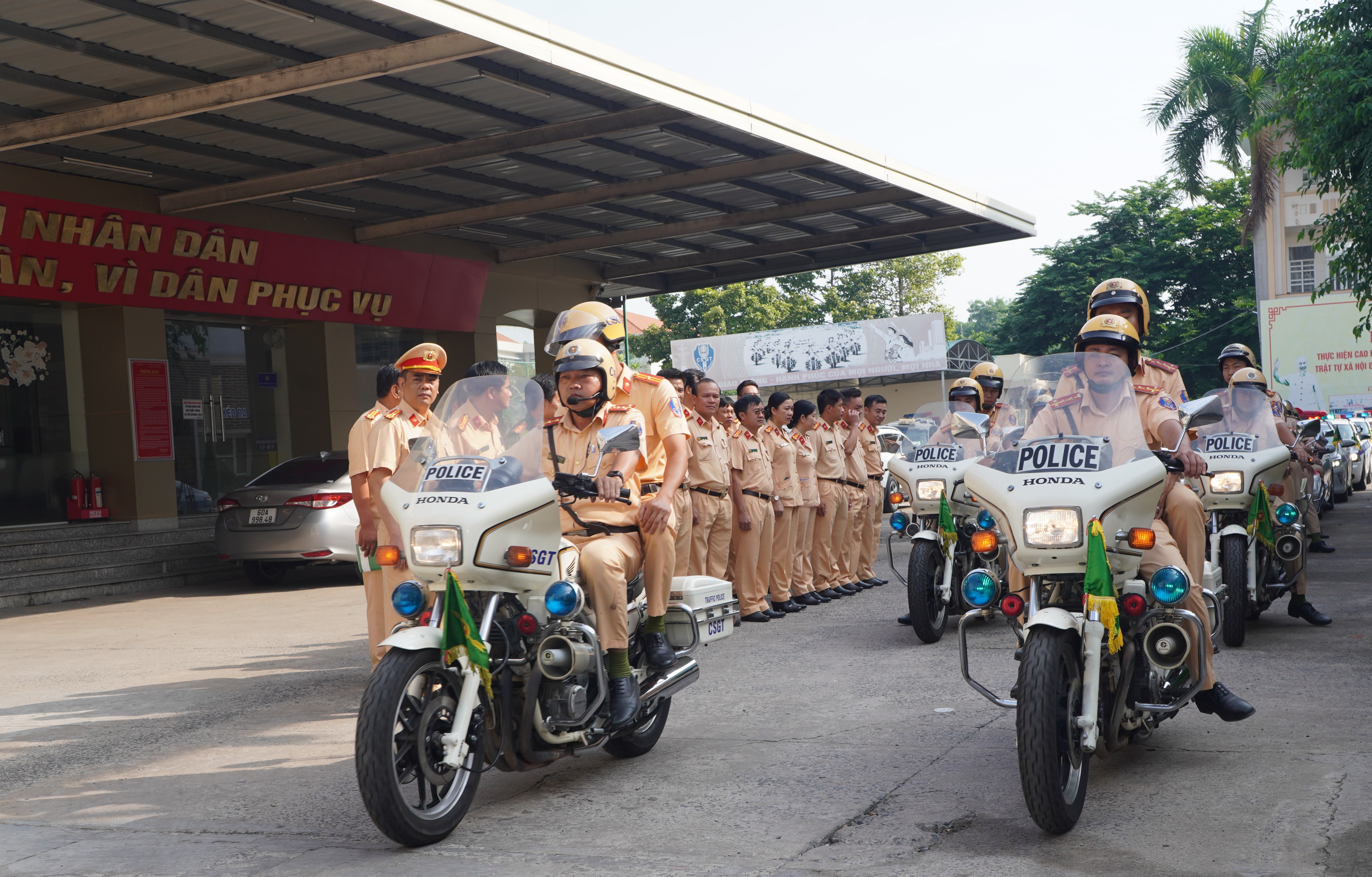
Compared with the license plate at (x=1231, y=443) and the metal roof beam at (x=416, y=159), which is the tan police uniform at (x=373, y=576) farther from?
the metal roof beam at (x=416, y=159)

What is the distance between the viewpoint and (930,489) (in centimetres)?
950

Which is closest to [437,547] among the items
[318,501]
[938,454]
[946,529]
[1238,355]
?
[946,529]

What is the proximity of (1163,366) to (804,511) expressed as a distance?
5.73 meters

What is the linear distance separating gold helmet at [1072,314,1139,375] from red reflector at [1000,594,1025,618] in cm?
136

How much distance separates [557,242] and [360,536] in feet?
46.0

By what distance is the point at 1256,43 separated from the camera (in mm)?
35906

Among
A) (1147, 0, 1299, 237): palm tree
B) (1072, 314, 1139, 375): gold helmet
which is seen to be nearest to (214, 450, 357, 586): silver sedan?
(1072, 314, 1139, 375): gold helmet

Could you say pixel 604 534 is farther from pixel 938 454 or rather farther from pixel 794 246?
pixel 794 246

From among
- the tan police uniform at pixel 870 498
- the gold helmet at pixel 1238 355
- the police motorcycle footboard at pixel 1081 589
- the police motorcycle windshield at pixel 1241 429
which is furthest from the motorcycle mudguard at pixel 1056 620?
the tan police uniform at pixel 870 498

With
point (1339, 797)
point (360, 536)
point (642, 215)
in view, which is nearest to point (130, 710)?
point (360, 536)

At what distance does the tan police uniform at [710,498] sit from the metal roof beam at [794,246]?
8335mm

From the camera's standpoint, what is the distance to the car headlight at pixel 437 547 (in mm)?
4578

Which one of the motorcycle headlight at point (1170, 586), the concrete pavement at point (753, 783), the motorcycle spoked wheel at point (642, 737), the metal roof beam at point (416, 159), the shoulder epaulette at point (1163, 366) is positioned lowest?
the concrete pavement at point (753, 783)

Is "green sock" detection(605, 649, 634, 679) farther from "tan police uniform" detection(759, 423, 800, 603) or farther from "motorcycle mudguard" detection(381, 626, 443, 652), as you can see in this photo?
"tan police uniform" detection(759, 423, 800, 603)
